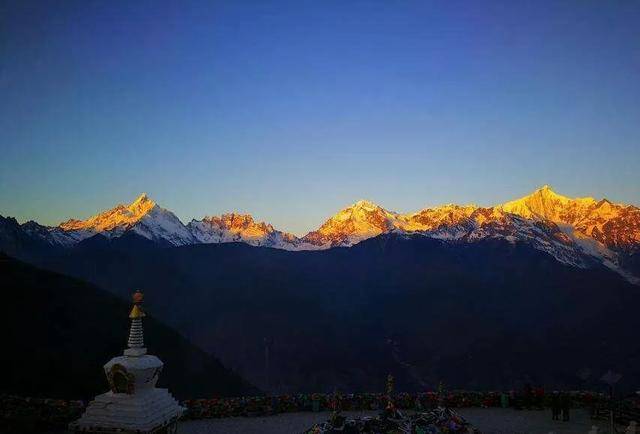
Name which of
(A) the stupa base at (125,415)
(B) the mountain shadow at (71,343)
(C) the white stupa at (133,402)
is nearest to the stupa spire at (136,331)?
(C) the white stupa at (133,402)

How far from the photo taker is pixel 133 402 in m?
14.5

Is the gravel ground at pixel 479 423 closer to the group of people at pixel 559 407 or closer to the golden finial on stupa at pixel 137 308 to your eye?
the group of people at pixel 559 407

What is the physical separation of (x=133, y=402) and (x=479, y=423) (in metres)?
17.1

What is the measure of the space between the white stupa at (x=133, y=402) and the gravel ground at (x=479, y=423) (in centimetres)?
901

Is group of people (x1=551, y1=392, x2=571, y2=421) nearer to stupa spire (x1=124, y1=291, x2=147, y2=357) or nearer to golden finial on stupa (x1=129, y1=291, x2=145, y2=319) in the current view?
stupa spire (x1=124, y1=291, x2=147, y2=357)

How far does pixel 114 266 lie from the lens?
458 feet

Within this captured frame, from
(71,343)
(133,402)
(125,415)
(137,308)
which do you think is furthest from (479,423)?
(71,343)

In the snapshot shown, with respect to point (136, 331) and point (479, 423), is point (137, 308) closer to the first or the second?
point (136, 331)

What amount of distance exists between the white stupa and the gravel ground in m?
9.01

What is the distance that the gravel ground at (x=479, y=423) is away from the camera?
2330 centimetres

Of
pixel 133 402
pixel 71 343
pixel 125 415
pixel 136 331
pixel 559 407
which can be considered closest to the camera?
pixel 125 415

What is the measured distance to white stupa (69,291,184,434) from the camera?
14.2 m

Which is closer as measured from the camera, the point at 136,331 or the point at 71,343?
the point at 136,331

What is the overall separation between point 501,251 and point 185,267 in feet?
382
